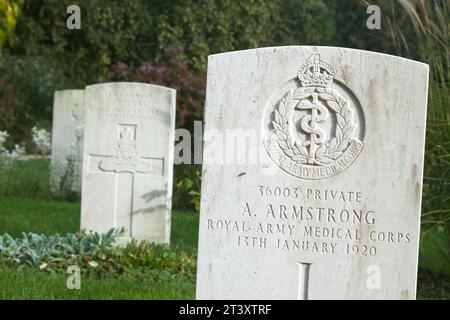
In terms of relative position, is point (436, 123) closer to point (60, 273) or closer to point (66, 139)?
point (60, 273)

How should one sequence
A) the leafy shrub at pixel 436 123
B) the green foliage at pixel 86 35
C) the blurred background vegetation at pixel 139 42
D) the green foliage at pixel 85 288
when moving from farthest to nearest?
the green foliage at pixel 86 35, the blurred background vegetation at pixel 139 42, the leafy shrub at pixel 436 123, the green foliage at pixel 85 288

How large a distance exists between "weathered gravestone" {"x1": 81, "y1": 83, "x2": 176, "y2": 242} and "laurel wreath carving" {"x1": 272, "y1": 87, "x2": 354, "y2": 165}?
3.57 m

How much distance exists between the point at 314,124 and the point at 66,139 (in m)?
8.68

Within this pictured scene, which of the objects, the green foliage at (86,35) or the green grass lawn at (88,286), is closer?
the green grass lawn at (88,286)

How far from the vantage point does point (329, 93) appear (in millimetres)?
5281

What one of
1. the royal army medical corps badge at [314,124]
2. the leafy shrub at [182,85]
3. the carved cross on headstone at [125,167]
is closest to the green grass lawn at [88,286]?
the carved cross on headstone at [125,167]

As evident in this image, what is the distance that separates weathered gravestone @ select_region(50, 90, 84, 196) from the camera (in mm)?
13422

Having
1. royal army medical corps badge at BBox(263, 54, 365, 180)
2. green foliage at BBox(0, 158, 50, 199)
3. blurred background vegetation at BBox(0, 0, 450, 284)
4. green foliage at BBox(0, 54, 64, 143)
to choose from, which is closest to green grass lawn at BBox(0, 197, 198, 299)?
royal army medical corps badge at BBox(263, 54, 365, 180)

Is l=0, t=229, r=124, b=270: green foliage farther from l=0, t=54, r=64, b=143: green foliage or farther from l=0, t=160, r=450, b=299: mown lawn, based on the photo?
l=0, t=54, r=64, b=143: green foliage

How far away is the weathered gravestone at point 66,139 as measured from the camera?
13.4 m

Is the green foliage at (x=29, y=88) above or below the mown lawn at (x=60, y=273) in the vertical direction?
above

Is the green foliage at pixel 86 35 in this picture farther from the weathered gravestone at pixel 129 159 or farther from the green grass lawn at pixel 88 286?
the weathered gravestone at pixel 129 159

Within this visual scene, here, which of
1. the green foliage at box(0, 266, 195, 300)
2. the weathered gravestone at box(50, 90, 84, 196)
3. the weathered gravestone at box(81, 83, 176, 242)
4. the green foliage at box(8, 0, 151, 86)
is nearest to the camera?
the green foliage at box(0, 266, 195, 300)

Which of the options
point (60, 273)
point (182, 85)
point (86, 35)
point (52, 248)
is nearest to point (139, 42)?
point (86, 35)
